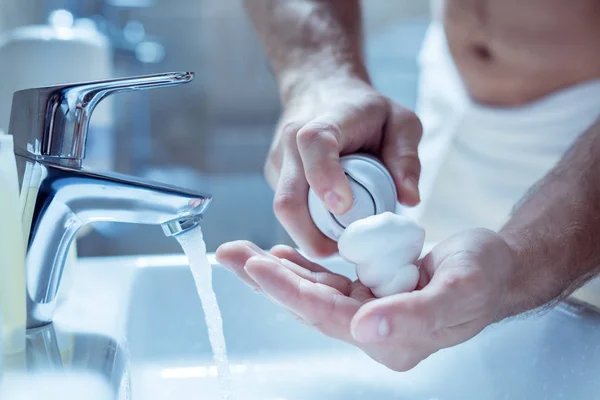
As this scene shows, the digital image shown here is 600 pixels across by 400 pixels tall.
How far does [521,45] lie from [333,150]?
0.42m

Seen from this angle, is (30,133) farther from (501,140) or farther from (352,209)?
(501,140)

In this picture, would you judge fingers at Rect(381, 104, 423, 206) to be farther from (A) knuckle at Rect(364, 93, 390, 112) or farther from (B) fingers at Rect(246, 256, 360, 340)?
(B) fingers at Rect(246, 256, 360, 340)

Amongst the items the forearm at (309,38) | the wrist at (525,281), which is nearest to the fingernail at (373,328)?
the wrist at (525,281)

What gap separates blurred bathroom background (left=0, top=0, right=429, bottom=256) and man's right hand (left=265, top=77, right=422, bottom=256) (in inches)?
30.1

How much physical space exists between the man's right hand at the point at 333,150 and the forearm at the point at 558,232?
85mm

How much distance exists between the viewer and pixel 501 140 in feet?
2.62

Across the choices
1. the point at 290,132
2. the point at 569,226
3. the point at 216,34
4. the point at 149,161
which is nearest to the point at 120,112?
the point at 149,161

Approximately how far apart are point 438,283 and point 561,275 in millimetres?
175

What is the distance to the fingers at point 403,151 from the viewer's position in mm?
484

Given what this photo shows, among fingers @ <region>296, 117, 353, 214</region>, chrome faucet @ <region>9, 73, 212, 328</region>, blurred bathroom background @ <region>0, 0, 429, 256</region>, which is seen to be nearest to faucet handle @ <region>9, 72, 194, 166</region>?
chrome faucet @ <region>9, 73, 212, 328</region>

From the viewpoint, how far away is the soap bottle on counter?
14.6 inches

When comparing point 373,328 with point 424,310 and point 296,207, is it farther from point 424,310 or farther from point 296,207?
point 296,207

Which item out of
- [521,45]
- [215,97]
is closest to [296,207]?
[521,45]

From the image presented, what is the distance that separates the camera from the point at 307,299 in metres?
0.34
